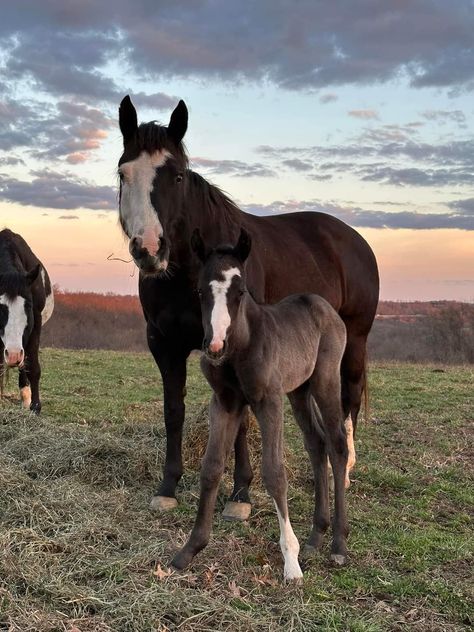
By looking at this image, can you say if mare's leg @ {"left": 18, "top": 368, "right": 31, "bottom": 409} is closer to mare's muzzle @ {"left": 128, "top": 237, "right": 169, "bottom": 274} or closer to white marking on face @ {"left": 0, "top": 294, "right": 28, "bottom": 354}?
white marking on face @ {"left": 0, "top": 294, "right": 28, "bottom": 354}

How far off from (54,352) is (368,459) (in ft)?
38.8

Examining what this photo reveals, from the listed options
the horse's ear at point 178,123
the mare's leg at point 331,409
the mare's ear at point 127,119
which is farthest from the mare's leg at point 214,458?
the mare's ear at point 127,119

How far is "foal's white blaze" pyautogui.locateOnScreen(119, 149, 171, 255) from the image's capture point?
13.7 feet

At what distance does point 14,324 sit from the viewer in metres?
7.90

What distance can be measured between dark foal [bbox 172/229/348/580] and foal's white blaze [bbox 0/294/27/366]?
4193mm

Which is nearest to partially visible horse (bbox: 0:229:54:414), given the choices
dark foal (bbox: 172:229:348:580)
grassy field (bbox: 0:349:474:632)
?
grassy field (bbox: 0:349:474:632)

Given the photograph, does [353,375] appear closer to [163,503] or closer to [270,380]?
→ [163,503]

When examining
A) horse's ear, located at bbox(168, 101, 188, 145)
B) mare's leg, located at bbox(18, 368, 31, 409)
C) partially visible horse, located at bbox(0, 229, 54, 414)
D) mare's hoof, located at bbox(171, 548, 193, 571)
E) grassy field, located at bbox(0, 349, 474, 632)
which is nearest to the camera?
grassy field, located at bbox(0, 349, 474, 632)

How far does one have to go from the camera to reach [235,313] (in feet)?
12.2

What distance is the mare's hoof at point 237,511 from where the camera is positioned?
4844 mm

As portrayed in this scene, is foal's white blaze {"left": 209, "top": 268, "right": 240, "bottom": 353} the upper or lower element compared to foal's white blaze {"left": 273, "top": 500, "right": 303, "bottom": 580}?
upper

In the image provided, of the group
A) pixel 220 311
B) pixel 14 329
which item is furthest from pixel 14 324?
pixel 220 311

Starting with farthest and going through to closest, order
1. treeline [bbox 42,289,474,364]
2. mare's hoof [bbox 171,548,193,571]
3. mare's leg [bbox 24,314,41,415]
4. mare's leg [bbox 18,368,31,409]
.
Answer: treeline [bbox 42,289,474,364] → mare's leg [bbox 18,368,31,409] → mare's leg [bbox 24,314,41,415] → mare's hoof [bbox 171,548,193,571]

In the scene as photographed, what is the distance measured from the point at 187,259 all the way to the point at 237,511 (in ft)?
6.39
